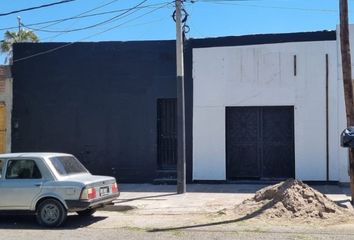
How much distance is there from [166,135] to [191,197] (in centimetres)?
403

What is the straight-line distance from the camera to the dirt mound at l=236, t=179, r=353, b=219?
1194 centimetres

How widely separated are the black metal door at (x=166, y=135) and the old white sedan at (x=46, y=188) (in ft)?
22.8

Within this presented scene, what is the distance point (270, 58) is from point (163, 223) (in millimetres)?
8180

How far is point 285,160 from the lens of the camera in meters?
18.2

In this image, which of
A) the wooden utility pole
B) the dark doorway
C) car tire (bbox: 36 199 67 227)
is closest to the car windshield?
car tire (bbox: 36 199 67 227)

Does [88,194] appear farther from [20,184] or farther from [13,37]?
[13,37]

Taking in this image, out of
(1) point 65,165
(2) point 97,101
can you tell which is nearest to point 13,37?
(2) point 97,101

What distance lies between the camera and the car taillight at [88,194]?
11.3m

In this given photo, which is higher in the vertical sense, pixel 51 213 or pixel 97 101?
pixel 97 101

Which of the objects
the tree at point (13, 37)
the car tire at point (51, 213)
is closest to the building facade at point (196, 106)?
the car tire at point (51, 213)

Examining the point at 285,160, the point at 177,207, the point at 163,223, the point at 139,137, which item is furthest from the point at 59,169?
the point at 285,160

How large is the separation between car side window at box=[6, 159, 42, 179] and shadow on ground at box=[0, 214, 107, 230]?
3.12 feet

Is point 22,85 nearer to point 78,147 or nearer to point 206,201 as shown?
point 78,147

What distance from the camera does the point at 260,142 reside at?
60.2 feet
